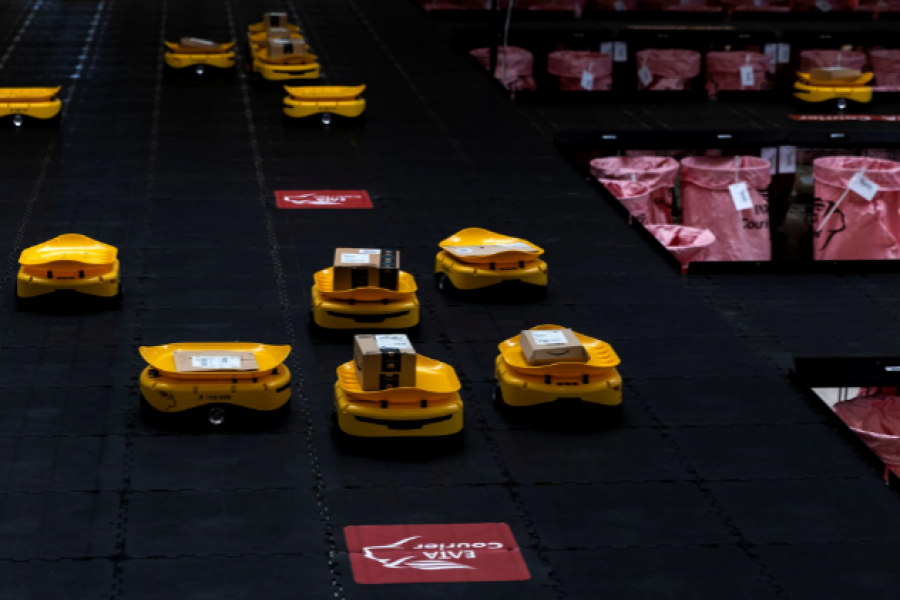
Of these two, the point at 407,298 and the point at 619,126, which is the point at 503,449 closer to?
the point at 407,298

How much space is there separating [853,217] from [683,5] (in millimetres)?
23070

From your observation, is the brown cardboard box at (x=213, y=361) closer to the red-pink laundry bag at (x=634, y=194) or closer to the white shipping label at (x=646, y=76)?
the red-pink laundry bag at (x=634, y=194)

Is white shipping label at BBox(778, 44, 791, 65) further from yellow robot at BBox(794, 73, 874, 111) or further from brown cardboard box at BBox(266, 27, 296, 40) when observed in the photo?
brown cardboard box at BBox(266, 27, 296, 40)

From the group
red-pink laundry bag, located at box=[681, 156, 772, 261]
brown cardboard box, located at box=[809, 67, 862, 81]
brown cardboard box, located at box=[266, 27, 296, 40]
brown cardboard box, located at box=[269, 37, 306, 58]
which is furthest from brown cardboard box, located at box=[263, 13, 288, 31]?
brown cardboard box, located at box=[809, 67, 862, 81]

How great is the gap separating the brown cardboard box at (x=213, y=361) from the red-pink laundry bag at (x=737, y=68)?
78.6 feet

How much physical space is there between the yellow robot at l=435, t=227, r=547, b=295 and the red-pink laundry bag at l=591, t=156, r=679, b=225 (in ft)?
26.4

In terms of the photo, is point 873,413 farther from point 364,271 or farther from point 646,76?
point 646,76

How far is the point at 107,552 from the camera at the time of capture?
9.09 metres

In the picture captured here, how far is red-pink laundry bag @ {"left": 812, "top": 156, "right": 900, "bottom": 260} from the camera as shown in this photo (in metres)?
22.8

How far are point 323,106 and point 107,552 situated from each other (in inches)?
586

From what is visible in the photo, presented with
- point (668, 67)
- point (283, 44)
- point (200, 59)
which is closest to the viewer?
point (283, 44)

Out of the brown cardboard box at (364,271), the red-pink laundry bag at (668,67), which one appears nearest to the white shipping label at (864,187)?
the red-pink laundry bag at (668,67)

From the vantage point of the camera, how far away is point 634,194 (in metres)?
22.3

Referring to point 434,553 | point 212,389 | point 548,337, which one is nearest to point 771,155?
point 548,337
